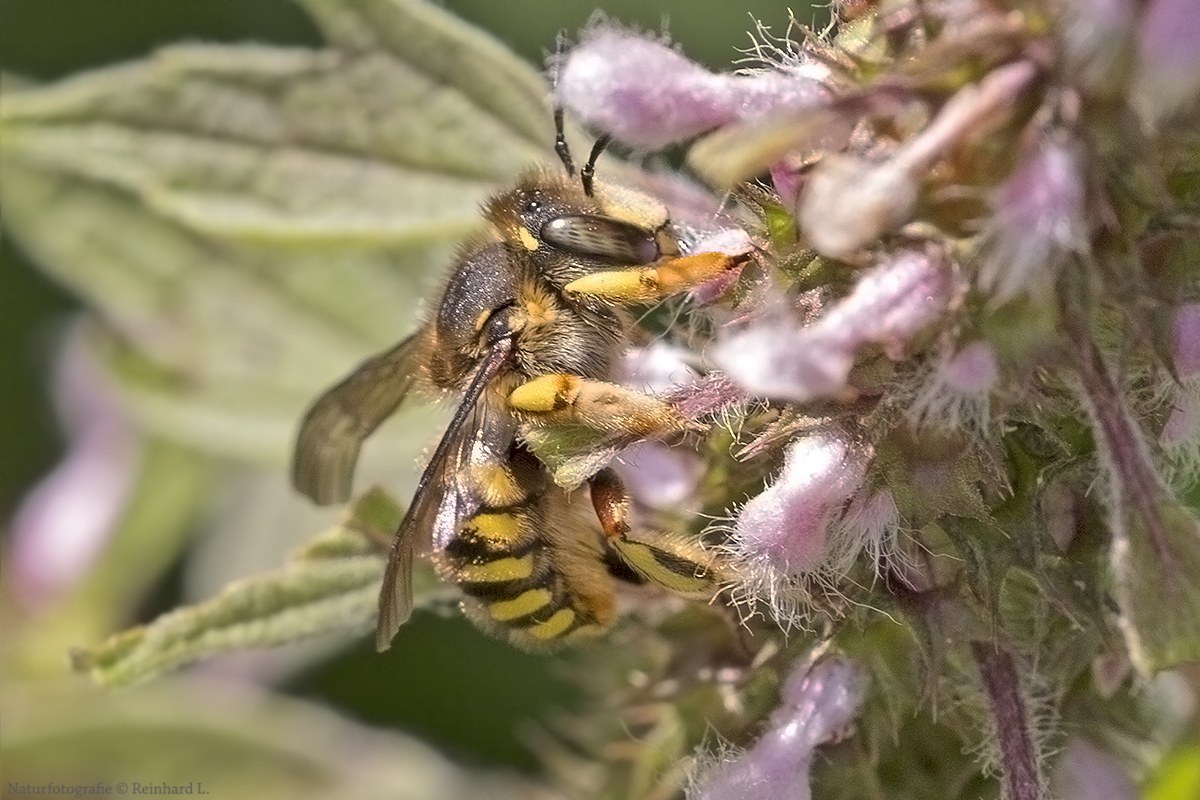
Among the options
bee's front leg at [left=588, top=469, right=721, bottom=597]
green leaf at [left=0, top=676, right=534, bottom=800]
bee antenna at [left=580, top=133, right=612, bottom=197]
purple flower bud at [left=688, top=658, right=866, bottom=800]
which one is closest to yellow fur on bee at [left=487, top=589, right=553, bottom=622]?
bee's front leg at [left=588, top=469, right=721, bottom=597]

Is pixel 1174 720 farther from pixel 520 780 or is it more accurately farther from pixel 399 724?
pixel 399 724

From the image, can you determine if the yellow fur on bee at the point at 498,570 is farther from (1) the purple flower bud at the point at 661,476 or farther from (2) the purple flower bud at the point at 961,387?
(2) the purple flower bud at the point at 961,387

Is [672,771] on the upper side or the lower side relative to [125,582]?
upper

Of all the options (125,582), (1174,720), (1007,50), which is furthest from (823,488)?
(125,582)

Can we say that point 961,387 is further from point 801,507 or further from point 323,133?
point 323,133

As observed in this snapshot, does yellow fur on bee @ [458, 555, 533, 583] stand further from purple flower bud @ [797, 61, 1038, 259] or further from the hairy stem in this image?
purple flower bud @ [797, 61, 1038, 259]

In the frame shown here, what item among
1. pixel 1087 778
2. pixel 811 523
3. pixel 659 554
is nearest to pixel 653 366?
pixel 659 554
